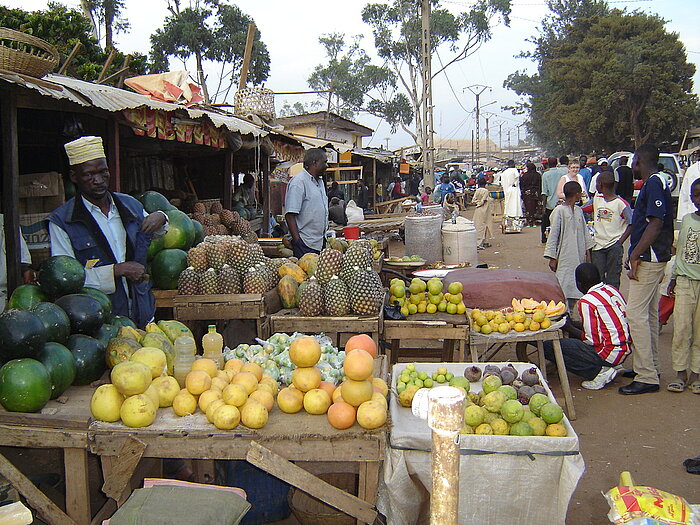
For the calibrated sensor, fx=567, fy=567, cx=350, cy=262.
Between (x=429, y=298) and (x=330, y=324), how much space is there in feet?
3.36

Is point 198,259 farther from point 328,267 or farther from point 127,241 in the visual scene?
point 328,267

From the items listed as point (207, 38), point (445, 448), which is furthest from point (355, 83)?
point (445, 448)

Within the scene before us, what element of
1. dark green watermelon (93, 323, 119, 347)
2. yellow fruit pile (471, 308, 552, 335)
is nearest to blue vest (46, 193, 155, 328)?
dark green watermelon (93, 323, 119, 347)

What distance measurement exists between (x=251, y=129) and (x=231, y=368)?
495 cm

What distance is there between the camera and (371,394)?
2.79 meters

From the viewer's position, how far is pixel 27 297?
334cm

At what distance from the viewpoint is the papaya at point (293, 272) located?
5.30 m

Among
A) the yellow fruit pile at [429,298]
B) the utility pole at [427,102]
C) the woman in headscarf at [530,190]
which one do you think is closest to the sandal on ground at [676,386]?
the yellow fruit pile at [429,298]

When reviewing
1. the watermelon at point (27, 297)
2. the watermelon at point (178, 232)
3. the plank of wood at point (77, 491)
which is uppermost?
the watermelon at point (178, 232)

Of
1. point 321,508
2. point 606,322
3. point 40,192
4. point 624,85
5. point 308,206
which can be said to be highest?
point 624,85

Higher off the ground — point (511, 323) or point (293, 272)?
point (293, 272)

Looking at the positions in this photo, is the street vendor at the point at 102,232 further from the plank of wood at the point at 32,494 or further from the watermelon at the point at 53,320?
the plank of wood at the point at 32,494

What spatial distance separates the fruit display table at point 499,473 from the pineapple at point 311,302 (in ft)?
6.02

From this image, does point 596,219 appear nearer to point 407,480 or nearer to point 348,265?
point 348,265
